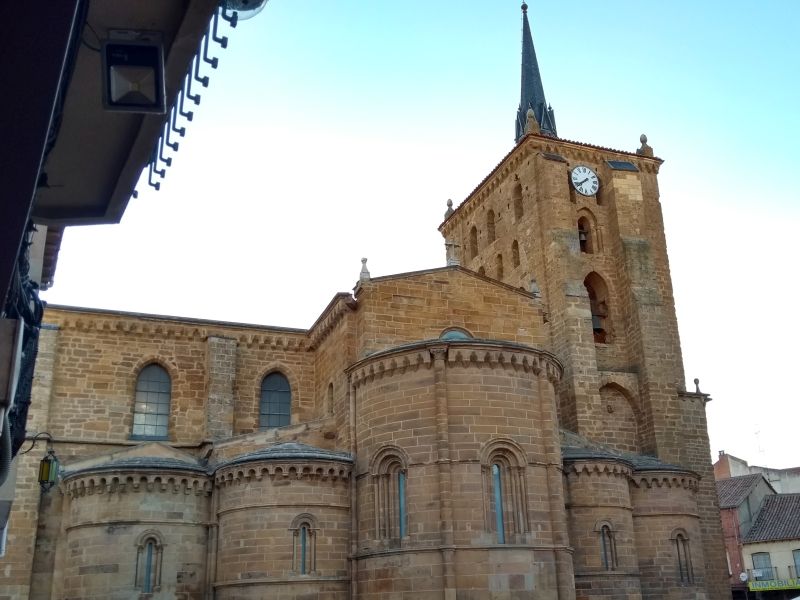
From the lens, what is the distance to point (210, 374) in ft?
94.7

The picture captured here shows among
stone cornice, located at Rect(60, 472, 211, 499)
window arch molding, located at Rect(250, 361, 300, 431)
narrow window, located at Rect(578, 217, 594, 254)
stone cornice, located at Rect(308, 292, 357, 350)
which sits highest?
narrow window, located at Rect(578, 217, 594, 254)

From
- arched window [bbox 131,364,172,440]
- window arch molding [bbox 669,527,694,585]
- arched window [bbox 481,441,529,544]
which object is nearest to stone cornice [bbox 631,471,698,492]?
window arch molding [bbox 669,527,694,585]

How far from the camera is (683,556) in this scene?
26.3 m

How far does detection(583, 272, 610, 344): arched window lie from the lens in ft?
119

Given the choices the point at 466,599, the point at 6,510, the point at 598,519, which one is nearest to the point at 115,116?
the point at 6,510

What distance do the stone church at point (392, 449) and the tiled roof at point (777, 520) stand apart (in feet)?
57.9

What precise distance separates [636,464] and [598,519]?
11.3 feet

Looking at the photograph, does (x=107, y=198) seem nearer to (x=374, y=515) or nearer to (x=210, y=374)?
(x=374, y=515)

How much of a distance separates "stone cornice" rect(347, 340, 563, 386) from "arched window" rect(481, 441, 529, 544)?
223 cm

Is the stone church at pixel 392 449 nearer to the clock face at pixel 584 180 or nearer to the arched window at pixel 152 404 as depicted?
the arched window at pixel 152 404

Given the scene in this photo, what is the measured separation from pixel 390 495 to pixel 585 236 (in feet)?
65.1

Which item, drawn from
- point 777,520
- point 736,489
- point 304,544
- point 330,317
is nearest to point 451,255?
point 330,317

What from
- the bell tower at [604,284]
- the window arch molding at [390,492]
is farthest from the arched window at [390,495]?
the bell tower at [604,284]

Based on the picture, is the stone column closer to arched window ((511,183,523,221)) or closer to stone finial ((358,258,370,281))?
stone finial ((358,258,370,281))
